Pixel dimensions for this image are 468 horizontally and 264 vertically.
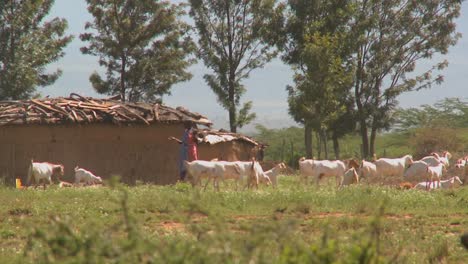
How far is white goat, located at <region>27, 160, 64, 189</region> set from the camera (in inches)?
848

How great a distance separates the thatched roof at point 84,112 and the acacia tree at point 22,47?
1433cm

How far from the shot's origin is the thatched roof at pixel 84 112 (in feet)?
79.2

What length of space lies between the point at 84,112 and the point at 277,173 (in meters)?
5.48

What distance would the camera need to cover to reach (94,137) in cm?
2486

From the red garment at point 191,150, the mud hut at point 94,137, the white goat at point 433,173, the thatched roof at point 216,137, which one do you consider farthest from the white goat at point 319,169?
the thatched roof at point 216,137

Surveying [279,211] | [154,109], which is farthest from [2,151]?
[279,211]

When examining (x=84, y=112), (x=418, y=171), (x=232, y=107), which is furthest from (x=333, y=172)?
(x=232, y=107)

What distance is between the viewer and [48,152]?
24.4 meters

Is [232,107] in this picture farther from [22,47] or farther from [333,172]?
[333,172]

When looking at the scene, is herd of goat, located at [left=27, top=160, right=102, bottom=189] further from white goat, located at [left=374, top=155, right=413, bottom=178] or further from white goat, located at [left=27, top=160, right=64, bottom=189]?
white goat, located at [left=374, top=155, right=413, bottom=178]

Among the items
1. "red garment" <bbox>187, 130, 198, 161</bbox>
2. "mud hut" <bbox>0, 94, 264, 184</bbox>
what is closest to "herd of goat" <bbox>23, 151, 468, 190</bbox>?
"red garment" <bbox>187, 130, 198, 161</bbox>

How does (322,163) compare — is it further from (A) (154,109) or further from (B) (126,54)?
(B) (126,54)

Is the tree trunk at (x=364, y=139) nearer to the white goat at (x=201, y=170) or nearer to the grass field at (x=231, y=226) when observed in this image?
the white goat at (x=201, y=170)

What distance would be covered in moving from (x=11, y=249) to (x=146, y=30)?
33.8m
